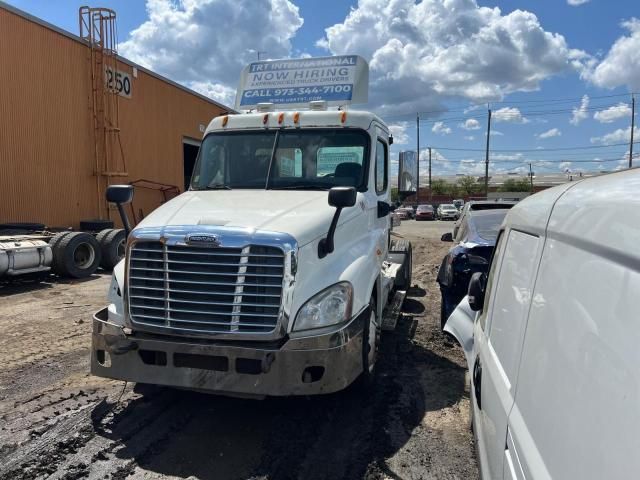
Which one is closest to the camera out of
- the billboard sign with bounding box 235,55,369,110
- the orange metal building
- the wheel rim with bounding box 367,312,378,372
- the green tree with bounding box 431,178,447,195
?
the wheel rim with bounding box 367,312,378,372

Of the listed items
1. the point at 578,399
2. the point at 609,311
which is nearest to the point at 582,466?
the point at 578,399

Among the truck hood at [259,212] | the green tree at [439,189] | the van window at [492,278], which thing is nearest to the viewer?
the van window at [492,278]

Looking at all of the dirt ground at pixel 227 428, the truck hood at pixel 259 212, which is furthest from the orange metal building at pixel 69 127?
the truck hood at pixel 259 212

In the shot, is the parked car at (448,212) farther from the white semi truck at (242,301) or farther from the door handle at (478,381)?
the door handle at (478,381)

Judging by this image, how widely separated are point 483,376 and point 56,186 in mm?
15488

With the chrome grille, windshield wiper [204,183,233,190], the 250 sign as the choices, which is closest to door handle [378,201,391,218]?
windshield wiper [204,183,233,190]

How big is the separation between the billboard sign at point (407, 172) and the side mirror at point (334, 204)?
7.60 ft

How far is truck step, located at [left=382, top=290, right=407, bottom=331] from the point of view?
5.74 m

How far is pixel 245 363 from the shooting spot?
3566mm

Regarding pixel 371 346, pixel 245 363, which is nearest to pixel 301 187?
pixel 371 346

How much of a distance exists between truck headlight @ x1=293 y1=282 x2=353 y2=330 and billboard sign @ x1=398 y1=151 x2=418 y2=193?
2.71 meters

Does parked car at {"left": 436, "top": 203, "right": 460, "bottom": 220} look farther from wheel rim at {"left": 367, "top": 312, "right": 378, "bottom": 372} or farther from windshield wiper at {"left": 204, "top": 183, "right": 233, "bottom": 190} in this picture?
wheel rim at {"left": 367, "top": 312, "right": 378, "bottom": 372}

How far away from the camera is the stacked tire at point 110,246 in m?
12.0

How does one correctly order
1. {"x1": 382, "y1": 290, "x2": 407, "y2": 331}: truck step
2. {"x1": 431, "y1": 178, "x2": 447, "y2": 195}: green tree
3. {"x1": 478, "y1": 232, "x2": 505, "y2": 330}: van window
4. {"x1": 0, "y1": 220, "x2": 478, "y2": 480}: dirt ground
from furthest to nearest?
{"x1": 431, "y1": 178, "x2": 447, "y2": 195}: green tree
{"x1": 382, "y1": 290, "x2": 407, "y2": 331}: truck step
{"x1": 0, "y1": 220, "x2": 478, "y2": 480}: dirt ground
{"x1": 478, "y1": 232, "x2": 505, "y2": 330}: van window
